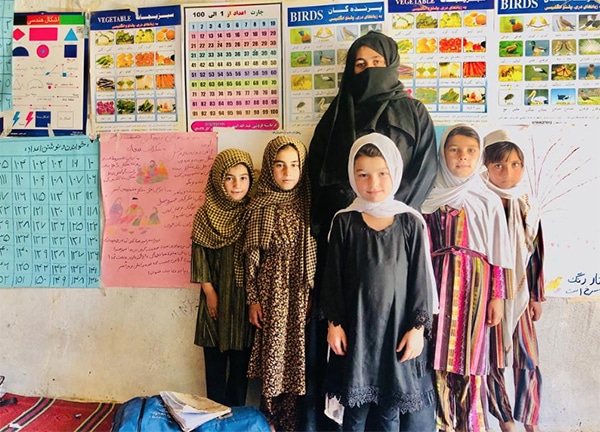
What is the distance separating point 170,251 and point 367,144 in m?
0.84

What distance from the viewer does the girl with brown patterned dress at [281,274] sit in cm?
136

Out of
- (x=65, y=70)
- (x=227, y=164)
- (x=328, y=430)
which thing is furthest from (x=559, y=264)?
(x=65, y=70)

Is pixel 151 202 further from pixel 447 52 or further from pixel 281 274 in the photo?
pixel 447 52

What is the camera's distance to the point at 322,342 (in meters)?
1.43

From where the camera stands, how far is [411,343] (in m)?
1.29

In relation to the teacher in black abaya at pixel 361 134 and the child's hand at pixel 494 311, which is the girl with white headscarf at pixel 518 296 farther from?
the teacher in black abaya at pixel 361 134

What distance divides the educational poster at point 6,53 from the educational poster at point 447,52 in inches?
58.0

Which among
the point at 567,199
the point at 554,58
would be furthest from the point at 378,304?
the point at 554,58

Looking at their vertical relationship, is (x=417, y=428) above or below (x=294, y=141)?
below

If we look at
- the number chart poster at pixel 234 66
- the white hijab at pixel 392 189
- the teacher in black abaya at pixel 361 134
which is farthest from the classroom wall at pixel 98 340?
the white hijab at pixel 392 189

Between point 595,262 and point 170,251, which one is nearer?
point 595,262

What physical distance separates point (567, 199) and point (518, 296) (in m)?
0.39

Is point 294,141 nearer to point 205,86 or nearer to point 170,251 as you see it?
point 205,86

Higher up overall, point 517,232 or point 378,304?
point 517,232
